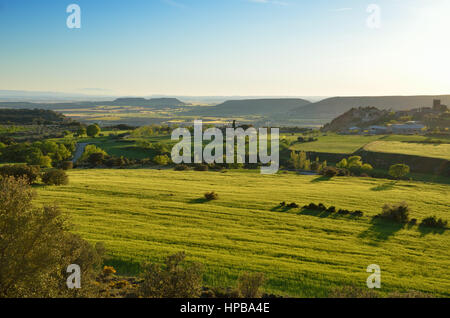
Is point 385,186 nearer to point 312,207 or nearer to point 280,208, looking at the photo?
point 312,207

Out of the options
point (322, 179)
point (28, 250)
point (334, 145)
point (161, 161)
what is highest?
point (28, 250)

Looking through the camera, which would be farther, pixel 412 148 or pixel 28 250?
pixel 412 148

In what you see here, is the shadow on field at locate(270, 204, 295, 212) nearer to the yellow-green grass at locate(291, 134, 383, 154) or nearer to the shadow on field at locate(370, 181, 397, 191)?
the shadow on field at locate(370, 181, 397, 191)

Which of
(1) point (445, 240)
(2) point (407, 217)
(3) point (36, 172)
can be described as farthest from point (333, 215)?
(3) point (36, 172)

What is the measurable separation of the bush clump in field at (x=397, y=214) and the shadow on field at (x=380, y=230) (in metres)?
1.18

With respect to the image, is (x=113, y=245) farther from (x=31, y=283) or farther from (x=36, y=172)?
(x=36, y=172)

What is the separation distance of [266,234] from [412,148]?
9972cm

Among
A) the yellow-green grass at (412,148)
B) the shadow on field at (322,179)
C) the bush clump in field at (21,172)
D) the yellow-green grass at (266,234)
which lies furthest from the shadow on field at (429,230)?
the yellow-green grass at (412,148)

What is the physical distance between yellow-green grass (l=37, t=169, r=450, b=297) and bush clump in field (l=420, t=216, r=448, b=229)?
214cm

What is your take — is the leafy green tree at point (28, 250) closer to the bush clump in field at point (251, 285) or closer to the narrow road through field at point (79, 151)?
the bush clump in field at point (251, 285)

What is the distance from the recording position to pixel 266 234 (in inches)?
1233

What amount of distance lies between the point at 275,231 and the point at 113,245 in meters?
16.7

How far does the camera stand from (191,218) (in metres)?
35.0

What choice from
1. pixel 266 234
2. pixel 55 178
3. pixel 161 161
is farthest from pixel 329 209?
pixel 161 161
